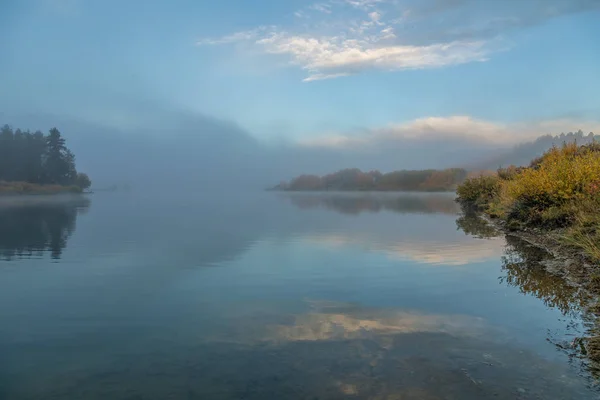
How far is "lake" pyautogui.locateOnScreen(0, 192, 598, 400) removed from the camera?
586cm

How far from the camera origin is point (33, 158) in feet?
330

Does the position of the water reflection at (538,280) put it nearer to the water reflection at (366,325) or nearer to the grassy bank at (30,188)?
the water reflection at (366,325)

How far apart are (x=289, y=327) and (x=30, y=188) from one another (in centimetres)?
10770

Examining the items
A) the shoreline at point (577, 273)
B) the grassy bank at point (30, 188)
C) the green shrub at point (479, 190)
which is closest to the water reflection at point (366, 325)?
the shoreline at point (577, 273)

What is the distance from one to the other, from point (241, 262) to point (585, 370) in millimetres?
10806

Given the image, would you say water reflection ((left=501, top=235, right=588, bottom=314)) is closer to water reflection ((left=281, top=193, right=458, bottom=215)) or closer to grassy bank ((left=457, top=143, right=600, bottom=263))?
grassy bank ((left=457, top=143, right=600, bottom=263))

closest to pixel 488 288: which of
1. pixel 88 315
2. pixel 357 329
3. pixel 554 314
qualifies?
pixel 554 314

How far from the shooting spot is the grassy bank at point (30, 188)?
94688 mm

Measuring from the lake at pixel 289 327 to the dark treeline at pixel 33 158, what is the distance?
9639 centimetres

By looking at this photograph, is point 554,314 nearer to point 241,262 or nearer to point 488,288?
point 488,288

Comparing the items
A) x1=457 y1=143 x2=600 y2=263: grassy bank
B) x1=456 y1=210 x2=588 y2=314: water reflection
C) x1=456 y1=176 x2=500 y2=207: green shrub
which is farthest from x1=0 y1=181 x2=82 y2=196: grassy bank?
x1=456 y1=210 x2=588 y2=314: water reflection

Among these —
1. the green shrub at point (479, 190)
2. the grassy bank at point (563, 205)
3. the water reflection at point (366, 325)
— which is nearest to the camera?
the water reflection at point (366, 325)

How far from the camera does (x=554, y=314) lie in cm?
862

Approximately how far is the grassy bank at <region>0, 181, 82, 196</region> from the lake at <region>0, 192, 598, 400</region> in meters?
92.4
